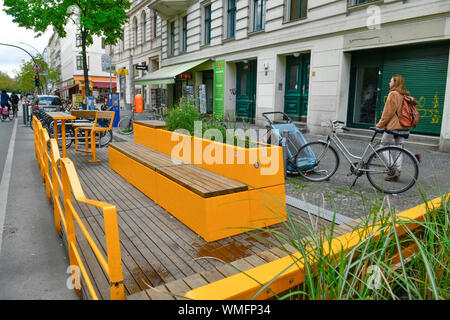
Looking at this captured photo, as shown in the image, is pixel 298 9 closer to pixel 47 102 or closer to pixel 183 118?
pixel 183 118

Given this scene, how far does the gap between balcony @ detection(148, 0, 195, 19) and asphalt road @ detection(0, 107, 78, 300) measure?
1844 cm

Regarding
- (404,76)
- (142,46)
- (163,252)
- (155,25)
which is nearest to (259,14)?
(404,76)

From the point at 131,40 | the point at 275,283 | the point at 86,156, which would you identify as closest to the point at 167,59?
the point at 131,40

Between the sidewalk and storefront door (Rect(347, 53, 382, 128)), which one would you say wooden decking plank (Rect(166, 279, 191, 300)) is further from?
storefront door (Rect(347, 53, 382, 128))

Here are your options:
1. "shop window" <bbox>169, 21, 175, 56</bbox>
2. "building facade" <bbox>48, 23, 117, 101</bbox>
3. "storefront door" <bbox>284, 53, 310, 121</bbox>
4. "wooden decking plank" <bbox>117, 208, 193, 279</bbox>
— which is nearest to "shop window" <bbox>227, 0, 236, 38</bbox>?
"storefront door" <bbox>284, 53, 310, 121</bbox>

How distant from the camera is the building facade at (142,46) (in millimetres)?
28612

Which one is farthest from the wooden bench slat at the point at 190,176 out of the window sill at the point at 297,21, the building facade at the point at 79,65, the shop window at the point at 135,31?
the building facade at the point at 79,65

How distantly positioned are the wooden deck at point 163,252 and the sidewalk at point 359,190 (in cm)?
66

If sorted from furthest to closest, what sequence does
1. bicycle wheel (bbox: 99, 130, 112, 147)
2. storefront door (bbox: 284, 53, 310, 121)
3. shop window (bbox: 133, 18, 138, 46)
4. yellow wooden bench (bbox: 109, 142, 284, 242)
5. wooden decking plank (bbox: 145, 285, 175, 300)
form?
shop window (bbox: 133, 18, 138, 46) → storefront door (bbox: 284, 53, 310, 121) → bicycle wheel (bbox: 99, 130, 112, 147) → yellow wooden bench (bbox: 109, 142, 284, 242) → wooden decking plank (bbox: 145, 285, 175, 300)

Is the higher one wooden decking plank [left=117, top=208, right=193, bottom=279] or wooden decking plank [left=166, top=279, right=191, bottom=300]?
wooden decking plank [left=166, top=279, right=191, bottom=300]

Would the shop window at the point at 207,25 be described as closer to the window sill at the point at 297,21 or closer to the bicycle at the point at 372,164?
the window sill at the point at 297,21

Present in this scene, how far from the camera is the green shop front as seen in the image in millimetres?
10078

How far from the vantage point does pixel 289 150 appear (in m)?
6.78
